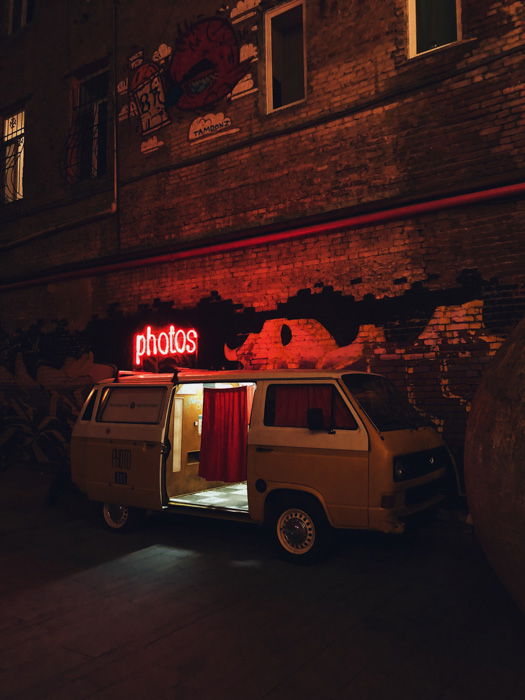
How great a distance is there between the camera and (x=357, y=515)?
5.41 meters

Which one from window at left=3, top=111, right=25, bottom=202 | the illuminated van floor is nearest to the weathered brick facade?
window at left=3, top=111, right=25, bottom=202

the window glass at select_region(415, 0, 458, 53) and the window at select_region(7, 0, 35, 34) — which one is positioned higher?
the window at select_region(7, 0, 35, 34)

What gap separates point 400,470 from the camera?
5.45m

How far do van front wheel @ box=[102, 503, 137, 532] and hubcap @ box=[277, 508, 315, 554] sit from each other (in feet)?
7.39

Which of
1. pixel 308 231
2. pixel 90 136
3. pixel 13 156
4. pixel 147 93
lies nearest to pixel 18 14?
pixel 13 156

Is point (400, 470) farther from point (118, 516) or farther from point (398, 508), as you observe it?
point (118, 516)

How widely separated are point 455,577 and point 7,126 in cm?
1508

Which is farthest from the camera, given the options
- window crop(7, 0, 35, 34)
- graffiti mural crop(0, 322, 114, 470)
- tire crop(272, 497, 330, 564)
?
window crop(7, 0, 35, 34)

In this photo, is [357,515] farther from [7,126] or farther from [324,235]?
[7,126]

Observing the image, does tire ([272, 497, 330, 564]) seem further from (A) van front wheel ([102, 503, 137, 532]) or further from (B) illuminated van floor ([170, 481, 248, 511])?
(A) van front wheel ([102, 503, 137, 532])

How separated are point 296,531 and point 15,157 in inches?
510

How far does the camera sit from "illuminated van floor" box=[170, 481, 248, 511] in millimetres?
6596

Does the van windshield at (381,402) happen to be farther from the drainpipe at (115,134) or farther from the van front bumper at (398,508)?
the drainpipe at (115,134)

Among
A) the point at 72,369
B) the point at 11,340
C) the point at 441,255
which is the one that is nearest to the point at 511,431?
the point at 441,255
